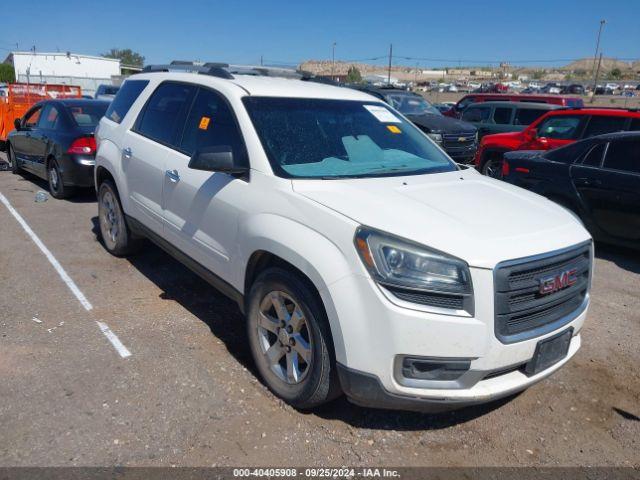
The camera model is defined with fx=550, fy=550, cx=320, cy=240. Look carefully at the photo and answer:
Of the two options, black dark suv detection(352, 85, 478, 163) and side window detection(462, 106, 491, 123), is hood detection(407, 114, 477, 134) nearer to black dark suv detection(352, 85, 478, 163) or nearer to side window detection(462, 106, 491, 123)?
black dark suv detection(352, 85, 478, 163)

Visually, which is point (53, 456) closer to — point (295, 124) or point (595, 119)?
point (295, 124)

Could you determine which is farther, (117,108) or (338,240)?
(117,108)

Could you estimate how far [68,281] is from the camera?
5.23m

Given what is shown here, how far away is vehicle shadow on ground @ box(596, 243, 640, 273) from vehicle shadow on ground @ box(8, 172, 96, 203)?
24.4 ft

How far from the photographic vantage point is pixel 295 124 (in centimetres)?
379

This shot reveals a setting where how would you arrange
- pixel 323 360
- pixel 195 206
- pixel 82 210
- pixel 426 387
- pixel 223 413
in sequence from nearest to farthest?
pixel 426 387, pixel 323 360, pixel 223 413, pixel 195 206, pixel 82 210

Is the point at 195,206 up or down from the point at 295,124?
down

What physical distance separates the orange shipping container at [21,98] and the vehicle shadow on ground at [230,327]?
28.9 feet

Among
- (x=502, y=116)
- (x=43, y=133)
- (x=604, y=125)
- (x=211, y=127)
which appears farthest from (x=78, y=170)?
(x=502, y=116)

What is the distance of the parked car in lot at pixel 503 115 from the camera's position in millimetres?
13772

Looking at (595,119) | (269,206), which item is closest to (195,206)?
(269,206)

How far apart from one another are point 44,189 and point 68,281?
5127 millimetres

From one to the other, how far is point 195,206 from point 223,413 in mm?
1496

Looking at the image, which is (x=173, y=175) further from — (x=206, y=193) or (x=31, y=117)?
(x=31, y=117)
